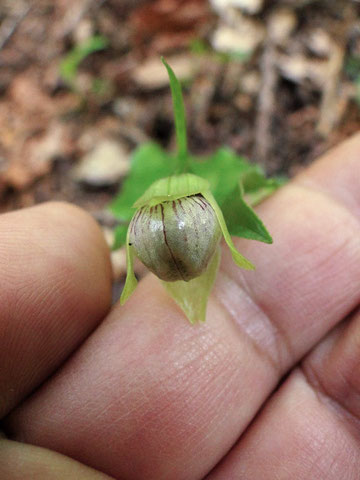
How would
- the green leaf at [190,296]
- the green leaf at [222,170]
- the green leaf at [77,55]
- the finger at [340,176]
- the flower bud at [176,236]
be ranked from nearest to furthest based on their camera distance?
the flower bud at [176,236]
the green leaf at [190,296]
the finger at [340,176]
the green leaf at [222,170]
the green leaf at [77,55]

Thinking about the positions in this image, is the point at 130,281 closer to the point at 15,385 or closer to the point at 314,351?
the point at 15,385

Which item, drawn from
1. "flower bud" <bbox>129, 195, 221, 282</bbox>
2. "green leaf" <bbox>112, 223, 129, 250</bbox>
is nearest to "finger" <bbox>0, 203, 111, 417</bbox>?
"green leaf" <bbox>112, 223, 129, 250</bbox>

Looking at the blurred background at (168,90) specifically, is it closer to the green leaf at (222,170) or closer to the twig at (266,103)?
the twig at (266,103)

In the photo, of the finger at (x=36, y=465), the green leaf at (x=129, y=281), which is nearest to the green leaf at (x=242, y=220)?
the green leaf at (x=129, y=281)

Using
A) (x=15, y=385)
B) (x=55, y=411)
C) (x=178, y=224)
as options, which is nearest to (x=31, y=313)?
(x=15, y=385)

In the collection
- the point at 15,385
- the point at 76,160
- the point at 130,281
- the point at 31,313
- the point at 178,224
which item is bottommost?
the point at 76,160

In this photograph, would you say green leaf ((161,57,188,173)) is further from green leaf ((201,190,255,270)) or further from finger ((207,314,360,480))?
finger ((207,314,360,480))

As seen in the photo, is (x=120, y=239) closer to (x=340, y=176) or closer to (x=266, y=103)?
(x=340, y=176)
